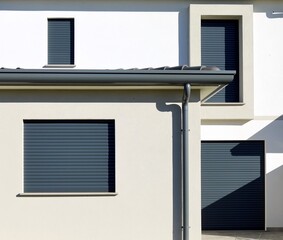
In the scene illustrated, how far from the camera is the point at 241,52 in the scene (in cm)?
1603

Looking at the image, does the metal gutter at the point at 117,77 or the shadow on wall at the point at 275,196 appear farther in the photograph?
the shadow on wall at the point at 275,196

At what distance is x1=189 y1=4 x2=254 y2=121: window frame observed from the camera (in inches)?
625

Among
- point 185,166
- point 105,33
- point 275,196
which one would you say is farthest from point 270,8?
point 185,166

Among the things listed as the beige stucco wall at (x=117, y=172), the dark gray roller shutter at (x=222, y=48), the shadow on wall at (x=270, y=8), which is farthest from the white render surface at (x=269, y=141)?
the beige stucco wall at (x=117, y=172)

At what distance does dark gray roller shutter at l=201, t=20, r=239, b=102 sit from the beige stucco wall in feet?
20.9

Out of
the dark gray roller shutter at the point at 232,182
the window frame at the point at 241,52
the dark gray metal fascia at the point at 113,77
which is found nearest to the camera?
the dark gray metal fascia at the point at 113,77

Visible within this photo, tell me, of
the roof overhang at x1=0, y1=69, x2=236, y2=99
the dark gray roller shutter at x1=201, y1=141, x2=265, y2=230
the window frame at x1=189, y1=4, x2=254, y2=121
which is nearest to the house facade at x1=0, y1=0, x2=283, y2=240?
the roof overhang at x1=0, y1=69, x2=236, y2=99

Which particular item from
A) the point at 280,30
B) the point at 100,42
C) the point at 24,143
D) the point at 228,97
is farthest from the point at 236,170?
the point at 24,143

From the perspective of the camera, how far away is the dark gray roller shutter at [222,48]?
53.3 feet

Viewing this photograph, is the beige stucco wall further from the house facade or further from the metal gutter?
the metal gutter


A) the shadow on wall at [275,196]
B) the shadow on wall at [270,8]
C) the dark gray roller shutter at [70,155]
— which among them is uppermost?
the shadow on wall at [270,8]

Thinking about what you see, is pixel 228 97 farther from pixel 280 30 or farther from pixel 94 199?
pixel 94 199

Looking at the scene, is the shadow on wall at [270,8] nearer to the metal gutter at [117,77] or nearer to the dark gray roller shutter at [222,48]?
the dark gray roller shutter at [222,48]

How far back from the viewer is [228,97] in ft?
53.4
